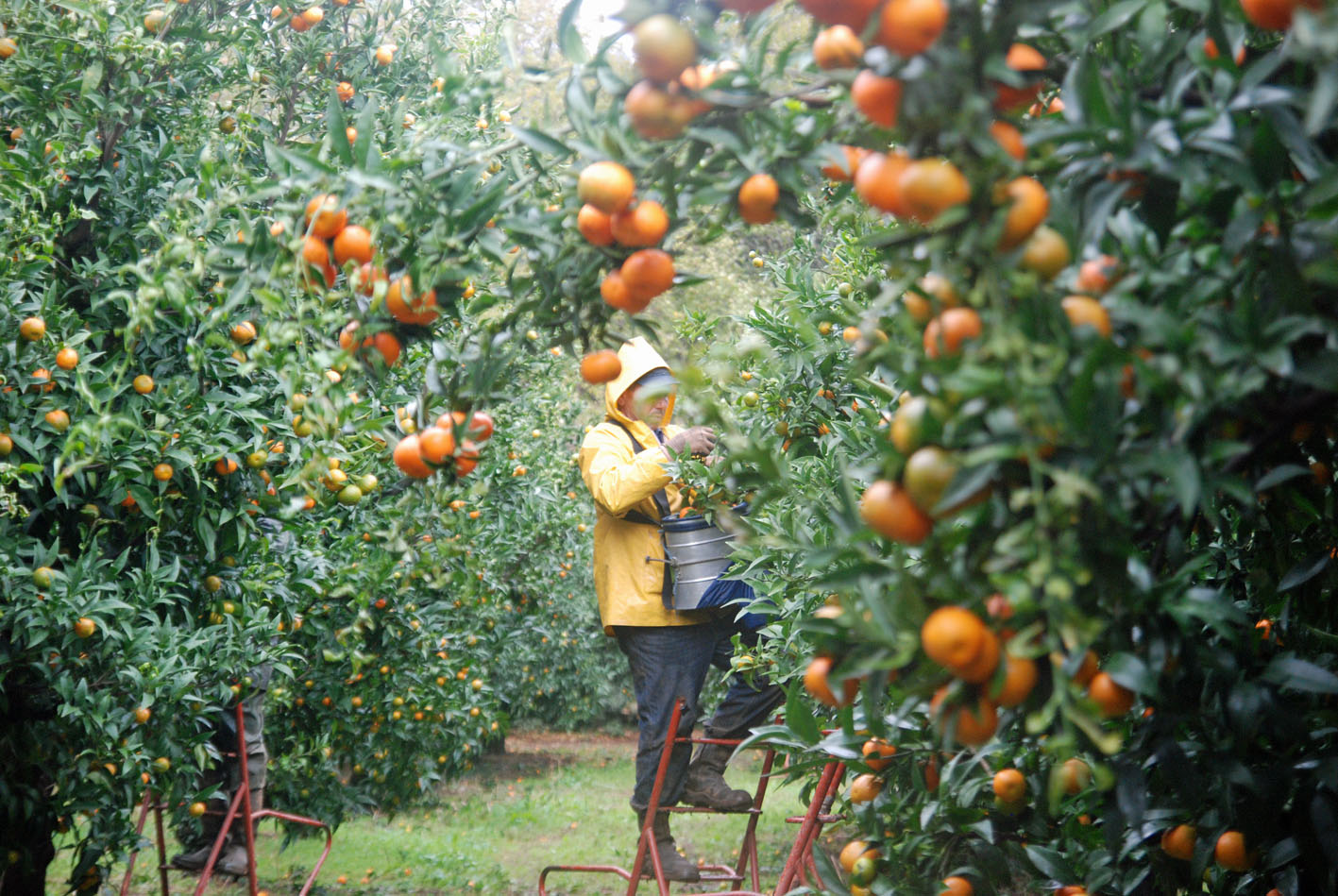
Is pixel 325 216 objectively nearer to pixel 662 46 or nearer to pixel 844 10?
pixel 662 46

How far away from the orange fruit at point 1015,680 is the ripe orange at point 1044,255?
0.31 m

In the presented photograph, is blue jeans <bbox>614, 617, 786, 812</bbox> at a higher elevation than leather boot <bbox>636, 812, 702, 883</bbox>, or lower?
higher

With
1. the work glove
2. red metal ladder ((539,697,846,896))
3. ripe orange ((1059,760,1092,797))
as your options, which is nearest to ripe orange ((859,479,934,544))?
ripe orange ((1059,760,1092,797))

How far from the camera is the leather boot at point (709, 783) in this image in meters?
4.02

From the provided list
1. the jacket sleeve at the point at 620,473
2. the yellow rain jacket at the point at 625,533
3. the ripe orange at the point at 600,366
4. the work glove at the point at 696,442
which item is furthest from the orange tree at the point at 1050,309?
the yellow rain jacket at the point at 625,533

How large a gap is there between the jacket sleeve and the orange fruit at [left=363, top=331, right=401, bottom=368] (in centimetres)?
227

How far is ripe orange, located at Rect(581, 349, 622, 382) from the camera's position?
1396 millimetres

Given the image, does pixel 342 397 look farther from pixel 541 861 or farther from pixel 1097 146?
pixel 541 861

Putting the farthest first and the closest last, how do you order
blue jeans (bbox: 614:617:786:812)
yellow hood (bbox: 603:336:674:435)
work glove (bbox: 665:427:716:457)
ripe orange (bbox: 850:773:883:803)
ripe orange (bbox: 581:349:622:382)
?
1. yellow hood (bbox: 603:336:674:435)
2. blue jeans (bbox: 614:617:786:812)
3. work glove (bbox: 665:427:716:457)
4. ripe orange (bbox: 850:773:883:803)
5. ripe orange (bbox: 581:349:622:382)

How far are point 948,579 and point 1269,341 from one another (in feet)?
1.01

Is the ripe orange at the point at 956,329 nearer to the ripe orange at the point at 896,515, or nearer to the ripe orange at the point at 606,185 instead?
the ripe orange at the point at 896,515

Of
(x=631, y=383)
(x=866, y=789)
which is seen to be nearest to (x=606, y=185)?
(x=866, y=789)

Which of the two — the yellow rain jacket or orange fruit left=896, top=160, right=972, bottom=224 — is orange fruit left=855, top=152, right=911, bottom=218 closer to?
orange fruit left=896, top=160, right=972, bottom=224

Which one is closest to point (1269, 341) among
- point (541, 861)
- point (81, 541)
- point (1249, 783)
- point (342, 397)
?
point (1249, 783)
